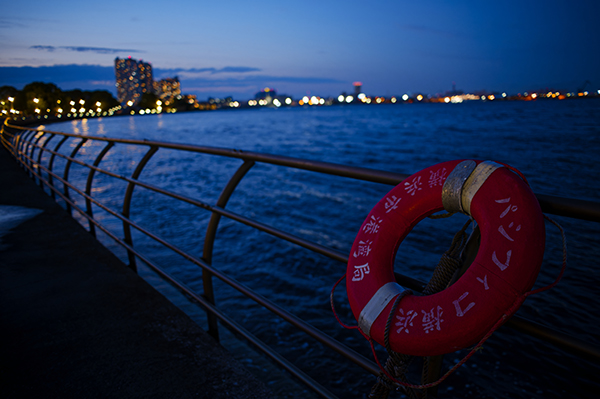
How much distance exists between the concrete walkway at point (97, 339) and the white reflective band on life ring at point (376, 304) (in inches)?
34.9

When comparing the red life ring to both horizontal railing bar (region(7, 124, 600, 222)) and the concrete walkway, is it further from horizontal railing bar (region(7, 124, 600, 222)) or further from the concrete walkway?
the concrete walkway

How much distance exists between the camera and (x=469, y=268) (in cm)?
93

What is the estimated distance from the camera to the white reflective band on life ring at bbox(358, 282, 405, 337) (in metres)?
1.03

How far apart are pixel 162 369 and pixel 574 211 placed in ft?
5.93

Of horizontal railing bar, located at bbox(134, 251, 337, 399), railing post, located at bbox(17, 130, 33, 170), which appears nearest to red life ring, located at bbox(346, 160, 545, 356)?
horizontal railing bar, located at bbox(134, 251, 337, 399)

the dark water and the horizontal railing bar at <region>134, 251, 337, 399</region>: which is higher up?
the horizontal railing bar at <region>134, 251, 337, 399</region>

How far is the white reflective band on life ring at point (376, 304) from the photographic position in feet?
3.37

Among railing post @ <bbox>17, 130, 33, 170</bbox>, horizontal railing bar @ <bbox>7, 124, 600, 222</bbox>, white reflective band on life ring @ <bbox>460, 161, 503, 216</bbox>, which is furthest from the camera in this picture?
railing post @ <bbox>17, 130, 33, 170</bbox>

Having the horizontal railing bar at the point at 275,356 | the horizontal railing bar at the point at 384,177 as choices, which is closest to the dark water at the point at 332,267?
the horizontal railing bar at the point at 275,356

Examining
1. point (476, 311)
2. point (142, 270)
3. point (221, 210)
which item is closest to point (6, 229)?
point (142, 270)

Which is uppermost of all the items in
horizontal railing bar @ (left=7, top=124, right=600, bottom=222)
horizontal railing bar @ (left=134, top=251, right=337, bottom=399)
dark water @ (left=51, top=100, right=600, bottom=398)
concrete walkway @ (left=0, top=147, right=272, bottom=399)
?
horizontal railing bar @ (left=7, top=124, right=600, bottom=222)

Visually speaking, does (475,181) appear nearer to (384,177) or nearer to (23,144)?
(384,177)

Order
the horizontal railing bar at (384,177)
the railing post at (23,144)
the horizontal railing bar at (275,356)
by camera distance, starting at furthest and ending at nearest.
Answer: the railing post at (23,144) < the horizontal railing bar at (275,356) < the horizontal railing bar at (384,177)

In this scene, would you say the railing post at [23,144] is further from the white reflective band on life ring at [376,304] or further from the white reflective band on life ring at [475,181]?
the white reflective band on life ring at [475,181]
